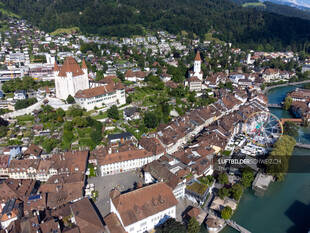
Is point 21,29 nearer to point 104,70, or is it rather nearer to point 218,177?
point 104,70

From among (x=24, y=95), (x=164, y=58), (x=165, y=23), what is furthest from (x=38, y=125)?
(x=165, y=23)

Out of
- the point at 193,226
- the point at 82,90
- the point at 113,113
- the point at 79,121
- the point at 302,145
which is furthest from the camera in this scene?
the point at 82,90

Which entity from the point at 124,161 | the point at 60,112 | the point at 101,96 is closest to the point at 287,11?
the point at 101,96

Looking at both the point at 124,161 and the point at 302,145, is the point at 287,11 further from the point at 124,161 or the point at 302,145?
the point at 124,161

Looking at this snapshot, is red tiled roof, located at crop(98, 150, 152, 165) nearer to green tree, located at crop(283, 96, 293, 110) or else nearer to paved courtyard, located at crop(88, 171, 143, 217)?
paved courtyard, located at crop(88, 171, 143, 217)

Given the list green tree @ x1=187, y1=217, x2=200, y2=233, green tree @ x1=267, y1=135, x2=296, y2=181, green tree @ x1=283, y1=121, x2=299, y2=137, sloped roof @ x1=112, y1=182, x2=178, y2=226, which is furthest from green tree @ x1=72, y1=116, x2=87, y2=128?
green tree @ x1=283, y1=121, x2=299, y2=137

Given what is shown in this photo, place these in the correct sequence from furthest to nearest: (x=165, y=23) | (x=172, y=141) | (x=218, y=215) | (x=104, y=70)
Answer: (x=165, y=23) → (x=104, y=70) → (x=172, y=141) → (x=218, y=215)

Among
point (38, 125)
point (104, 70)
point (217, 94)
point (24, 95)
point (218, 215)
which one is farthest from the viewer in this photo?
point (104, 70)
